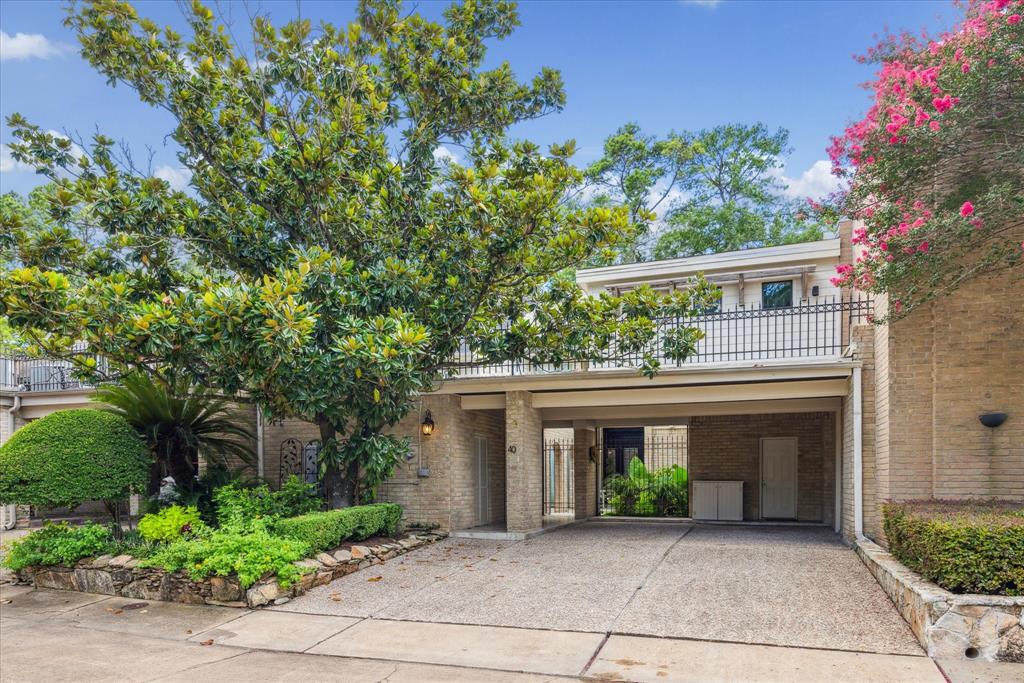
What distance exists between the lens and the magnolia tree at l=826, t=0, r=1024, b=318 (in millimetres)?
6855

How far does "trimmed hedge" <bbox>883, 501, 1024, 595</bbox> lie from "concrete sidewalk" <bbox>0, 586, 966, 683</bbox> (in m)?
0.82

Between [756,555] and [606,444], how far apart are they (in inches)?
363

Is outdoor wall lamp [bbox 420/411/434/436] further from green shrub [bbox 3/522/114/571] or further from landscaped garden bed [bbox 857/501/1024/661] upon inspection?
landscaped garden bed [bbox 857/501/1024/661]

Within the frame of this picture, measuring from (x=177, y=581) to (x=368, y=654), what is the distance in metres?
3.32

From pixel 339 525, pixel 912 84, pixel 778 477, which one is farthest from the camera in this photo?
pixel 778 477

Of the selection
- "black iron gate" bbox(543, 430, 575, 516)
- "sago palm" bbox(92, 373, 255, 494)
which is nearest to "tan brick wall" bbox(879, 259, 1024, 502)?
"black iron gate" bbox(543, 430, 575, 516)

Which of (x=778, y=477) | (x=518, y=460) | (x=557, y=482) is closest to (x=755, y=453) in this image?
(x=778, y=477)

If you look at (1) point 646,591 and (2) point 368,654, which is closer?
(2) point 368,654

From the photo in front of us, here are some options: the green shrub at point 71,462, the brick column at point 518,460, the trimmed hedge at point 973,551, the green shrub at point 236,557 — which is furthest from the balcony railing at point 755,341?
the trimmed hedge at point 973,551

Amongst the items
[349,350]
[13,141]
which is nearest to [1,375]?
[13,141]

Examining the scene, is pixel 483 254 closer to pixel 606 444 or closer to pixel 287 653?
pixel 287 653

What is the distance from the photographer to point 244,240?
9445 mm

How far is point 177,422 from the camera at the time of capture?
36.0 feet

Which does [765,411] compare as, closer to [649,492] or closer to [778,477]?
[778,477]
